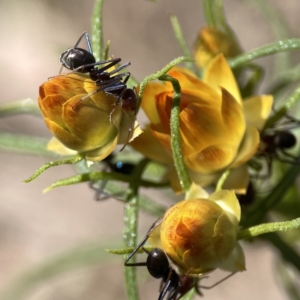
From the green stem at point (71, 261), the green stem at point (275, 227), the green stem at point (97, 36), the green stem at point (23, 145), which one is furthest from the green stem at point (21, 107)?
the green stem at point (71, 261)

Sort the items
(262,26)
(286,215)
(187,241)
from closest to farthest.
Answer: (187,241)
(286,215)
(262,26)

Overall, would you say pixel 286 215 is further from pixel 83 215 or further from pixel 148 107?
pixel 83 215

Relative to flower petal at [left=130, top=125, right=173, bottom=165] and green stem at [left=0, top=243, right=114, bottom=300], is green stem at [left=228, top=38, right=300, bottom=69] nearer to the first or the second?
flower petal at [left=130, top=125, right=173, bottom=165]

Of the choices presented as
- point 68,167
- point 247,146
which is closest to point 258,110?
point 247,146

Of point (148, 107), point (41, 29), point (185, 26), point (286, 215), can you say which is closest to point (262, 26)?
point (185, 26)

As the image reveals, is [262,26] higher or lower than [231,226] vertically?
lower

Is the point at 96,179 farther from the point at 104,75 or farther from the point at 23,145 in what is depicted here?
the point at 23,145
